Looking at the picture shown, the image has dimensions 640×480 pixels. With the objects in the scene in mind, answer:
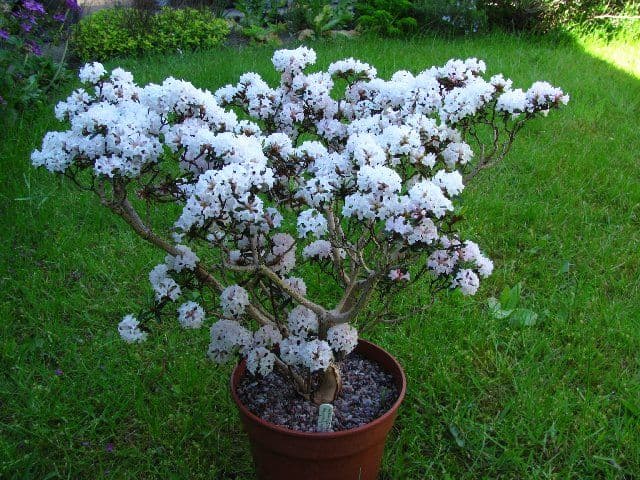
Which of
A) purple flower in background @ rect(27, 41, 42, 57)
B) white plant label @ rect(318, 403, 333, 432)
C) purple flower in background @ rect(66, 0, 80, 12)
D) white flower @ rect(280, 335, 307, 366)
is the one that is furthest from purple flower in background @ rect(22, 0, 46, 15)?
white plant label @ rect(318, 403, 333, 432)

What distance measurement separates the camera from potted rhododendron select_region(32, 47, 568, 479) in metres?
1.51

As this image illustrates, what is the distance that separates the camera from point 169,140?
158 cm

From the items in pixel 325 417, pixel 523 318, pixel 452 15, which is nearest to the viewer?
pixel 325 417

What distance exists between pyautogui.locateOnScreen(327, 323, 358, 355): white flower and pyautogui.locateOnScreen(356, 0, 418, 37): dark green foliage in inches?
207

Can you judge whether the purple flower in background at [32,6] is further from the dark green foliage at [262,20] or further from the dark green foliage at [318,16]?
the dark green foliage at [318,16]

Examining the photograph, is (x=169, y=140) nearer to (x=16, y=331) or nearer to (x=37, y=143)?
(x=16, y=331)

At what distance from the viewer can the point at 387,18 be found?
6.64 meters

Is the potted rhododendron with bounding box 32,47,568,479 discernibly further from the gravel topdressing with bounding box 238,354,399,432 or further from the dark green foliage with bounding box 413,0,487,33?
the dark green foliage with bounding box 413,0,487,33

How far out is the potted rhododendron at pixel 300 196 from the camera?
1508mm

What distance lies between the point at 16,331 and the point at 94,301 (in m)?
0.35

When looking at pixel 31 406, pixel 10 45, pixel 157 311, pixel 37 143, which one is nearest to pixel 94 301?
pixel 31 406

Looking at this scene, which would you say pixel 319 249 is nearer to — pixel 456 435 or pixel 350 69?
pixel 350 69

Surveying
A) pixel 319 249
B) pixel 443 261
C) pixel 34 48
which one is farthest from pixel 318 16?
pixel 443 261

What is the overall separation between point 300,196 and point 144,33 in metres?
5.40
